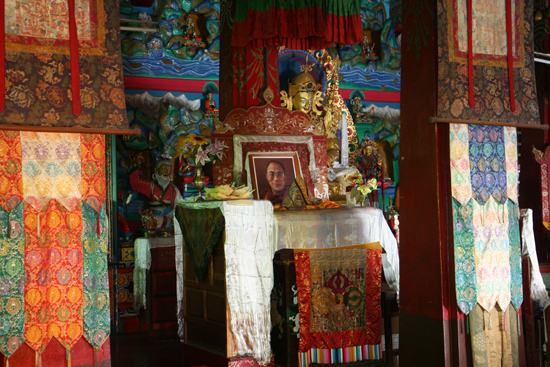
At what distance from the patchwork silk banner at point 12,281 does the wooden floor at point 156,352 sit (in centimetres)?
188

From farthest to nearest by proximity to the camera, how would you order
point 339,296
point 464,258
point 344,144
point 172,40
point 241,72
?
1. point 344,144
2. point 172,40
3. point 241,72
4. point 339,296
5. point 464,258

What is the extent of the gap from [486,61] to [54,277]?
11.2 ft

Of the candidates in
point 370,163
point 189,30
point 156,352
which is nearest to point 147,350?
point 156,352

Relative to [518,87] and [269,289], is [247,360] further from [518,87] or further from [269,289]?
[518,87]

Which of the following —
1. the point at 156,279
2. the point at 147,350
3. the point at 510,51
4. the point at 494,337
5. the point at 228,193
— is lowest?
the point at 147,350

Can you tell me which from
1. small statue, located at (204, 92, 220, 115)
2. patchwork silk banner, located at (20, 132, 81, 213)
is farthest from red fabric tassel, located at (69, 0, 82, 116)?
small statue, located at (204, 92, 220, 115)

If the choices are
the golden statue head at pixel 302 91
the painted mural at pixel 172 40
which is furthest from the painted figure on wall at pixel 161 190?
the golden statue head at pixel 302 91

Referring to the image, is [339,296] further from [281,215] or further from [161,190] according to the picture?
[161,190]

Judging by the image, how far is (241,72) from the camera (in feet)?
21.0

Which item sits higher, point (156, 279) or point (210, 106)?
point (210, 106)

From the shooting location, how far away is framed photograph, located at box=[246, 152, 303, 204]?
5992mm

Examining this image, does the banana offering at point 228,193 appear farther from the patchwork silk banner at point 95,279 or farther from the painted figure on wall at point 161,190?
the painted figure on wall at point 161,190

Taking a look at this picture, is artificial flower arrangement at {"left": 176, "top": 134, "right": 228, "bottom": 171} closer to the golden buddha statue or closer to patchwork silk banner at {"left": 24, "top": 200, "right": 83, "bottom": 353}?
patchwork silk banner at {"left": 24, "top": 200, "right": 83, "bottom": 353}

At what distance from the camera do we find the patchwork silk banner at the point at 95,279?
145 inches
